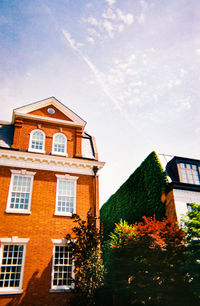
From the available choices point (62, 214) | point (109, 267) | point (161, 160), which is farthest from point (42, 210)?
point (161, 160)

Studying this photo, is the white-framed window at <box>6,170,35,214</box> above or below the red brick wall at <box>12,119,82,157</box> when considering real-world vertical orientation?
below

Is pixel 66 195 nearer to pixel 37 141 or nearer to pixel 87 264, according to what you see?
pixel 37 141

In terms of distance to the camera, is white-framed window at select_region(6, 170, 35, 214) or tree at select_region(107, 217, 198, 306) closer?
tree at select_region(107, 217, 198, 306)

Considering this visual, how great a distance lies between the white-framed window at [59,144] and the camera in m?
17.1

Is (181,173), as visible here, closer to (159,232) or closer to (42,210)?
(159,232)

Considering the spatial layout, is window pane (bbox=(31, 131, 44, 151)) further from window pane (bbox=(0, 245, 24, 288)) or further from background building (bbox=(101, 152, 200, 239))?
background building (bbox=(101, 152, 200, 239))

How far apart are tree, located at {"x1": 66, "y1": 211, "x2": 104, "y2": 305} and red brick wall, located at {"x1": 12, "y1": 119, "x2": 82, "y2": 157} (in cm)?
591

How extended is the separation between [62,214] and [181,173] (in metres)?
9.72

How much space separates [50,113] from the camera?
59.4ft

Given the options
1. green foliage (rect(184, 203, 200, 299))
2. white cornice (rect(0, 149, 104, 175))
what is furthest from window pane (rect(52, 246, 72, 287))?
green foliage (rect(184, 203, 200, 299))

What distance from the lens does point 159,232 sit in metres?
12.1

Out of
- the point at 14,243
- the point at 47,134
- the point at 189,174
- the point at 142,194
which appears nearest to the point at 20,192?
the point at 14,243

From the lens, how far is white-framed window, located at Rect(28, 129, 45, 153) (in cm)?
1637

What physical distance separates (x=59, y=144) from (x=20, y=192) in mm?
4538
